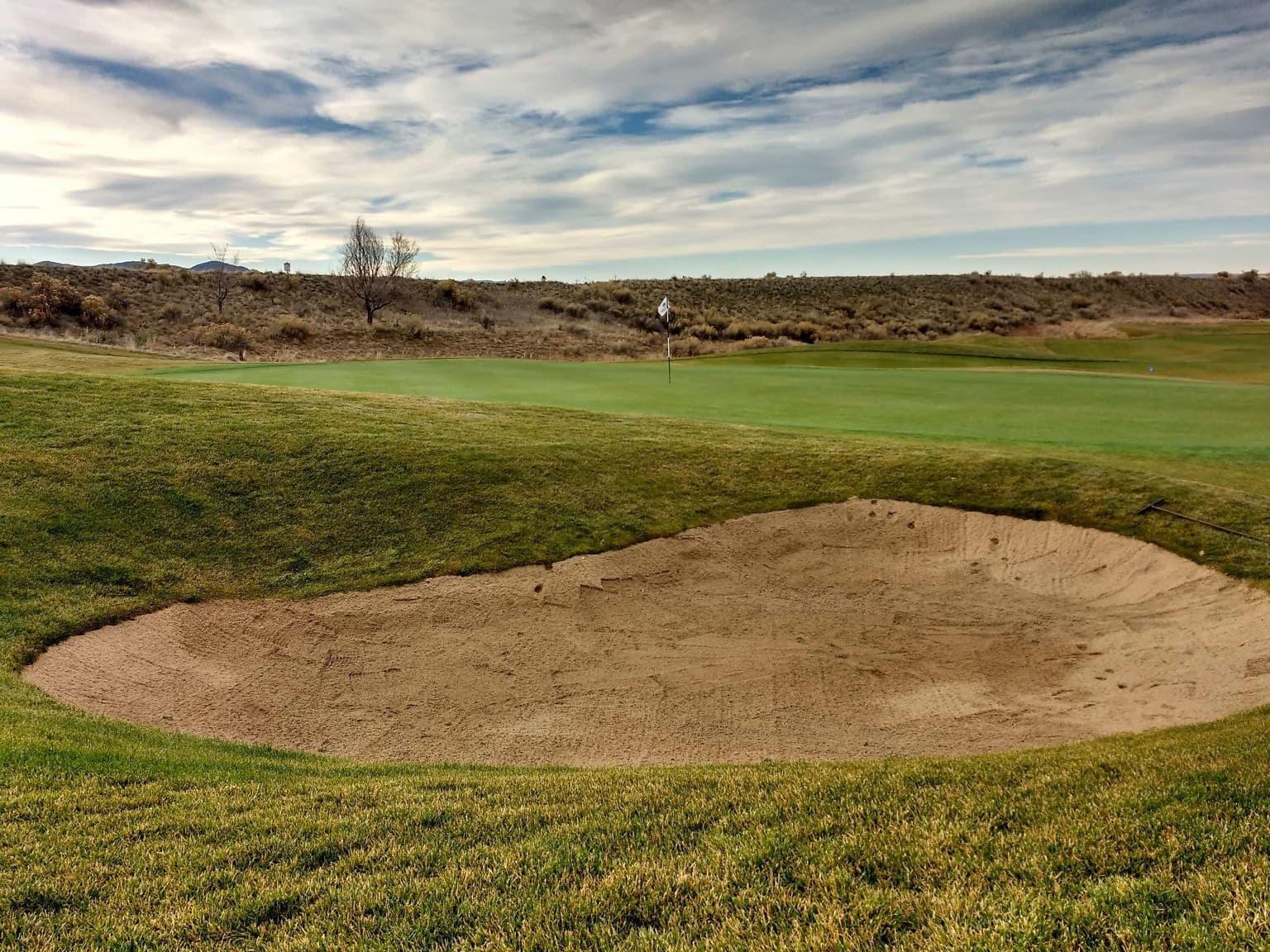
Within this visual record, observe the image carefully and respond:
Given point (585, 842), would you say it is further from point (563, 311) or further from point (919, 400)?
point (563, 311)

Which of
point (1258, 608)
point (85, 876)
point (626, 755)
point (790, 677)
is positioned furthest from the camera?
point (1258, 608)

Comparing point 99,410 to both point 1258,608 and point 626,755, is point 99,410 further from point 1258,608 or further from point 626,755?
point 1258,608

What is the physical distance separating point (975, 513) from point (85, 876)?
37.7ft

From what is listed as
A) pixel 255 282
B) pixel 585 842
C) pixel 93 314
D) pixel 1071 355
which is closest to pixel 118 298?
pixel 93 314

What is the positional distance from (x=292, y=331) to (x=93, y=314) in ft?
38.2

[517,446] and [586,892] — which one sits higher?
[517,446]

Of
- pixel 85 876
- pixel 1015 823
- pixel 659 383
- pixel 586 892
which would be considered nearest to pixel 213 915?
pixel 85 876

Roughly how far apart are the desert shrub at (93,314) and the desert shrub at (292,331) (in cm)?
950

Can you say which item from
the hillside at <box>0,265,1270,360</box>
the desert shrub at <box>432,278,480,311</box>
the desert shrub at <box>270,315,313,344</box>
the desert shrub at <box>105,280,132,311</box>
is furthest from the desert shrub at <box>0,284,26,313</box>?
the desert shrub at <box>432,278,480,311</box>

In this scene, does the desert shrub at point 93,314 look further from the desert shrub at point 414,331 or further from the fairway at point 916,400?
the fairway at point 916,400

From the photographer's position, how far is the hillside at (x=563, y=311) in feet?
159

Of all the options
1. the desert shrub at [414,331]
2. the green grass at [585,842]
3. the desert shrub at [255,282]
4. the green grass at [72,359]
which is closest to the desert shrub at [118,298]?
the desert shrub at [255,282]

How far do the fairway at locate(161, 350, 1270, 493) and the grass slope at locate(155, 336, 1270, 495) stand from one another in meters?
0.05

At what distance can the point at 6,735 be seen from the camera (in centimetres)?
561
